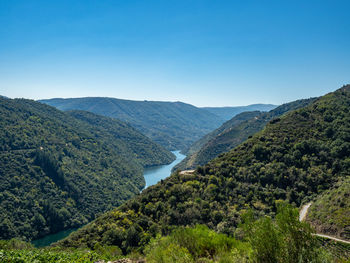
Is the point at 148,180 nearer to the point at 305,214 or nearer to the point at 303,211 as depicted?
the point at 303,211

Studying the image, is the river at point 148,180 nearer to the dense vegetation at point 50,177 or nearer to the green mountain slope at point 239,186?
the dense vegetation at point 50,177

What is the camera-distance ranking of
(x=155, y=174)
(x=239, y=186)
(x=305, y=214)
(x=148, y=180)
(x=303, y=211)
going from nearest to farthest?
1. (x=305, y=214)
2. (x=303, y=211)
3. (x=239, y=186)
4. (x=148, y=180)
5. (x=155, y=174)

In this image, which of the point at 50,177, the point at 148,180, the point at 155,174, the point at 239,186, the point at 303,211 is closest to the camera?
the point at 303,211

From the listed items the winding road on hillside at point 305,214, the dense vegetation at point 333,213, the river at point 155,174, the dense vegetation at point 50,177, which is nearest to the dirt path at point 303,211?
the winding road on hillside at point 305,214

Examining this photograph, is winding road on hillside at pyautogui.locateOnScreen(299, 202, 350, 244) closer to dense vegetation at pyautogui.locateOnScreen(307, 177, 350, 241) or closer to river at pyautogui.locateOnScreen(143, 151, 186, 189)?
dense vegetation at pyautogui.locateOnScreen(307, 177, 350, 241)

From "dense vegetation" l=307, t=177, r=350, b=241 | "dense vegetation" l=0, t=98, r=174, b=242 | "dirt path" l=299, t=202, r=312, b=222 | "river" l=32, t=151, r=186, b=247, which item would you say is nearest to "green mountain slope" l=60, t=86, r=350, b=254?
"dirt path" l=299, t=202, r=312, b=222

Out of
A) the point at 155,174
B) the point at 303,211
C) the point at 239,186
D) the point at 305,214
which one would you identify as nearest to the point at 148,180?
the point at 155,174

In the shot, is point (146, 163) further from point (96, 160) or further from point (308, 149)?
point (308, 149)

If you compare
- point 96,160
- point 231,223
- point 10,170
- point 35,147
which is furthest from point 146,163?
point 231,223
